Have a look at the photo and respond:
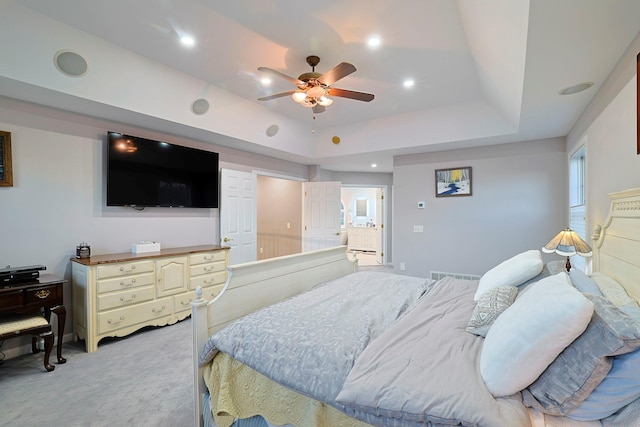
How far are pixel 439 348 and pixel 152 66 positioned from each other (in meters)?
3.49

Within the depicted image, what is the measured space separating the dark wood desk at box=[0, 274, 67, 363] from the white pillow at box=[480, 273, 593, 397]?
3.31m

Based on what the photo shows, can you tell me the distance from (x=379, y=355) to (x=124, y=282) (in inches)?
112

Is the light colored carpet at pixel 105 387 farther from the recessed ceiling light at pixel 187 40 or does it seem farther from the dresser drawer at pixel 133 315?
the recessed ceiling light at pixel 187 40

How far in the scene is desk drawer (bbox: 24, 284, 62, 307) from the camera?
2.43 m

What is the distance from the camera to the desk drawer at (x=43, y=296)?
95.7 inches

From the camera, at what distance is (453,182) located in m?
4.72

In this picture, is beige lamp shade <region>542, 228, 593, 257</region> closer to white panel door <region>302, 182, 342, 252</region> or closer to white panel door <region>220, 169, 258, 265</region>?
white panel door <region>302, 182, 342, 252</region>

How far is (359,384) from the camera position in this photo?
1.12 meters

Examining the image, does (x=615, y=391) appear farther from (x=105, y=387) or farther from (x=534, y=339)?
(x=105, y=387)

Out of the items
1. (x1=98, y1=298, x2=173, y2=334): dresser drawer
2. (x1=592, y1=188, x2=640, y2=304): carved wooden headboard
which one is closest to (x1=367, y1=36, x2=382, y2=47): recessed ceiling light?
(x1=592, y1=188, x2=640, y2=304): carved wooden headboard

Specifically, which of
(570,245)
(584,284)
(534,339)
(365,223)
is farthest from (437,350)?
(365,223)

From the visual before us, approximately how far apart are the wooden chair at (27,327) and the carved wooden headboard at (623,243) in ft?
13.1

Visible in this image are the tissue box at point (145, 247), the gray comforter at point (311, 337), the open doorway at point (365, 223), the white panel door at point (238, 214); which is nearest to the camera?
the gray comforter at point (311, 337)

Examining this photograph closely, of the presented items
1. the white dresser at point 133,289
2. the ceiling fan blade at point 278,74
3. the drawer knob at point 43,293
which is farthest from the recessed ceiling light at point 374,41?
the drawer knob at point 43,293
